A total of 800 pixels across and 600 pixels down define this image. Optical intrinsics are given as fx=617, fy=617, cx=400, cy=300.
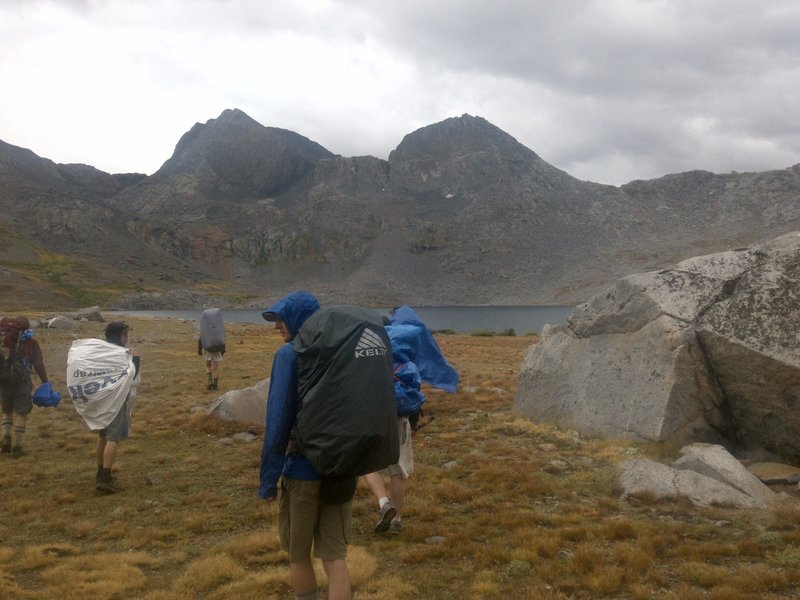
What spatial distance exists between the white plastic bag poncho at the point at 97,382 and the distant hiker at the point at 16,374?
8.49 ft

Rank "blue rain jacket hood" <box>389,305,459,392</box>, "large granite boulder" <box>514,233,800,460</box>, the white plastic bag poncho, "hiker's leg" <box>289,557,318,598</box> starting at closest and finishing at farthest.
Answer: "hiker's leg" <box>289,557,318,598</box> → the white plastic bag poncho → "large granite boulder" <box>514,233,800,460</box> → "blue rain jacket hood" <box>389,305,459,392</box>

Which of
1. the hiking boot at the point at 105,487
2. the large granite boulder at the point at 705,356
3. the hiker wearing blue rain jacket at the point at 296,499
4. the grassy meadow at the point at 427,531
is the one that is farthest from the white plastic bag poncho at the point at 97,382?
the large granite boulder at the point at 705,356

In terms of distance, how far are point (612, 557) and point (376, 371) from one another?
431cm

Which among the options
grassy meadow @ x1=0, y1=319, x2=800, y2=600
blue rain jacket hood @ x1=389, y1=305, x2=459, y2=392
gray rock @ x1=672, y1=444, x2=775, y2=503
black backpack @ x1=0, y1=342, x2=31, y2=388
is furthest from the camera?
blue rain jacket hood @ x1=389, y1=305, x2=459, y2=392

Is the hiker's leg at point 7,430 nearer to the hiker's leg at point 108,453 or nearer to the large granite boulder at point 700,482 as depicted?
the hiker's leg at point 108,453

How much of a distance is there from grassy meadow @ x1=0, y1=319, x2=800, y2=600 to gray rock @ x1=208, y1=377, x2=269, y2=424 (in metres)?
1.43

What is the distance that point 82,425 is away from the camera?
1581 cm

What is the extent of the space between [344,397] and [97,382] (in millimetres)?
7025

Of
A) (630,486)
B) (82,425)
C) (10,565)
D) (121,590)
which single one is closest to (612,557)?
(630,486)

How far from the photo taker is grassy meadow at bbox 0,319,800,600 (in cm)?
658

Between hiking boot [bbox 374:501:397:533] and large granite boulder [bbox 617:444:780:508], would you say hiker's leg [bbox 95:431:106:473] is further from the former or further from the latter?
large granite boulder [bbox 617:444:780:508]

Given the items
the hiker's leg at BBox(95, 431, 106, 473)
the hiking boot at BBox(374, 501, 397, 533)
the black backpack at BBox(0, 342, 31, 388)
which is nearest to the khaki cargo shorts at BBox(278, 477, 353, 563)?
the hiking boot at BBox(374, 501, 397, 533)

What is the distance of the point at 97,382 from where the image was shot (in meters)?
9.95

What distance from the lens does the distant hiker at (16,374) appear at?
1181cm
